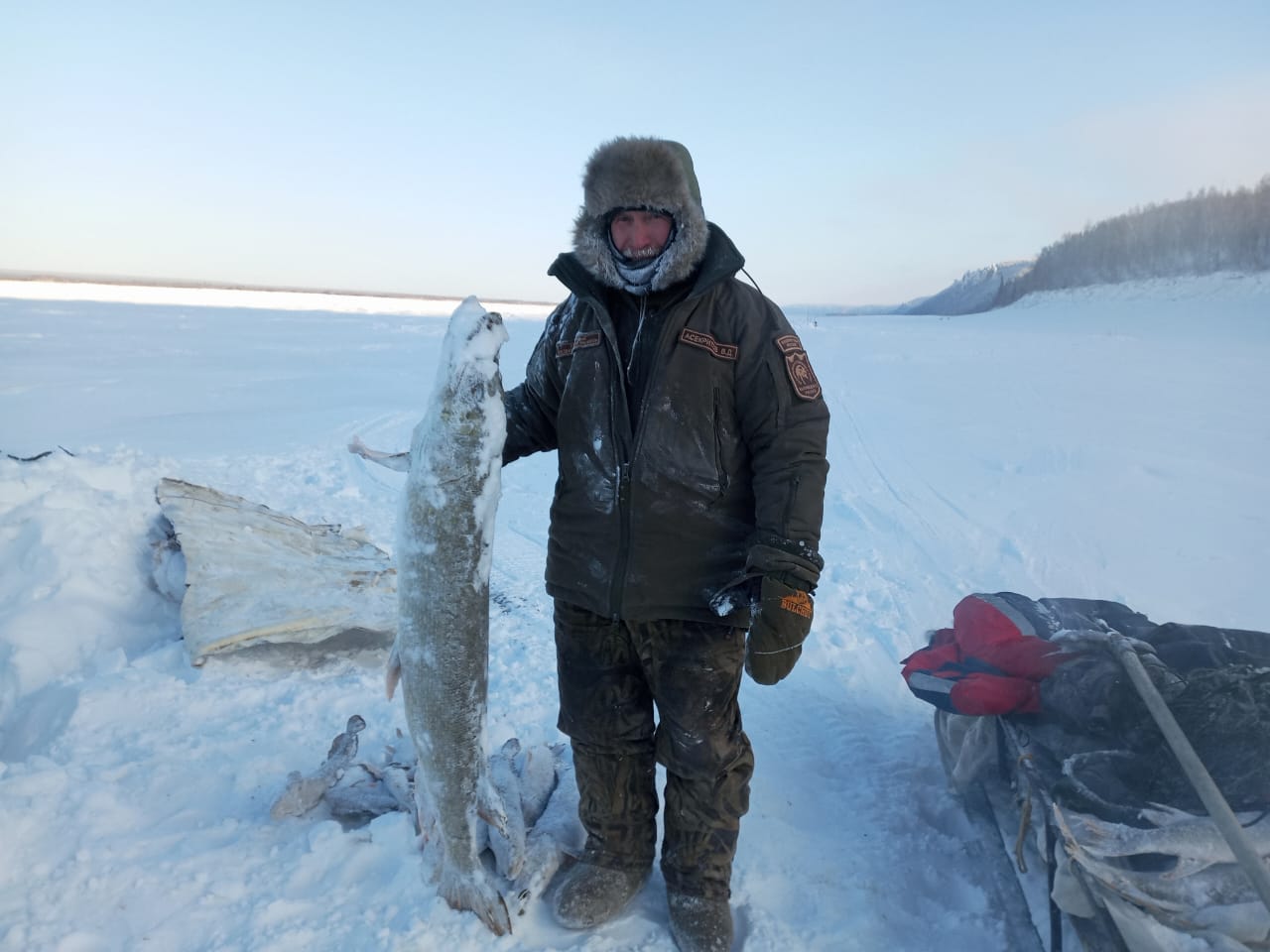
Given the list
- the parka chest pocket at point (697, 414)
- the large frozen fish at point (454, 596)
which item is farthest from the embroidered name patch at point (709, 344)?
the large frozen fish at point (454, 596)

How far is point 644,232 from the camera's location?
98.6 inches

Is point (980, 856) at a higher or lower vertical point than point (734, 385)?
lower

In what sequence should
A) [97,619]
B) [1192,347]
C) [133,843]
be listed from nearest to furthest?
[133,843]
[97,619]
[1192,347]

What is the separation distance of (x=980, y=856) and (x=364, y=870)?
248cm

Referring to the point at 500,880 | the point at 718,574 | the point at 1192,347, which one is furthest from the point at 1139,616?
the point at 1192,347

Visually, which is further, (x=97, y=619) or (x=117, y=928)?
(x=97, y=619)

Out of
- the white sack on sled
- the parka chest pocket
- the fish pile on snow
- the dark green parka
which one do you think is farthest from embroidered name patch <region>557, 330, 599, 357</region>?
the white sack on sled

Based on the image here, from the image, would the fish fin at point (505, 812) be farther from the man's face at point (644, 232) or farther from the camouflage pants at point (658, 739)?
the man's face at point (644, 232)

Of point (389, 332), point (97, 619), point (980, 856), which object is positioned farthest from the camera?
point (389, 332)

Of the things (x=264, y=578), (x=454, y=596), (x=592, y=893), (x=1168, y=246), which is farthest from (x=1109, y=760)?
(x=1168, y=246)

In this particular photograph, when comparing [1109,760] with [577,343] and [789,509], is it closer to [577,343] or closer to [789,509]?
[789,509]

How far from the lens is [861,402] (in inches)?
542

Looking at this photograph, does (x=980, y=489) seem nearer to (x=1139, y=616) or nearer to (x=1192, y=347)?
(x=1139, y=616)

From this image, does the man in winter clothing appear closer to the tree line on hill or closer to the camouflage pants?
the camouflage pants
